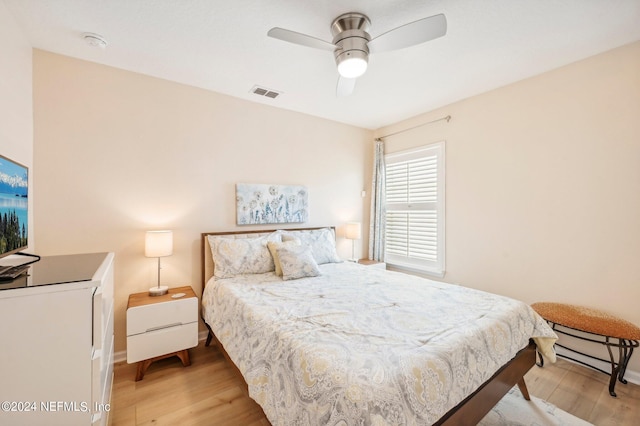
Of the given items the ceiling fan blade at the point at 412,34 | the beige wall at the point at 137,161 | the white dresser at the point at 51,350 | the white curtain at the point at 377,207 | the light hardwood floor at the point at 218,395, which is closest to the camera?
the white dresser at the point at 51,350

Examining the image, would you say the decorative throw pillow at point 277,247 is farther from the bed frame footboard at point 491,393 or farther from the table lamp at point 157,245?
the bed frame footboard at point 491,393

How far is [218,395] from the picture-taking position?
203cm

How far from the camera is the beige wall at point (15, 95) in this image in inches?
65.8

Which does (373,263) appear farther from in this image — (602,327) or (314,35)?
(314,35)

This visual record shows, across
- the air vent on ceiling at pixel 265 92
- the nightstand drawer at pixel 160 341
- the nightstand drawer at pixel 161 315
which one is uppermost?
the air vent on ceiling at pixel 265 92

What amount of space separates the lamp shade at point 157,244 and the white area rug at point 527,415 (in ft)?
8.76

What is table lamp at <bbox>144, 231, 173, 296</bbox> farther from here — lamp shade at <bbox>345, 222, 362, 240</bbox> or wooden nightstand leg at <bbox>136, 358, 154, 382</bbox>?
lamp shade at <bbox>345, 222, 362, 240</bbox>

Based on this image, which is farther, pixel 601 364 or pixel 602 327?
pixel 601 364

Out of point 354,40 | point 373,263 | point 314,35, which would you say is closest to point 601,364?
point 373,263

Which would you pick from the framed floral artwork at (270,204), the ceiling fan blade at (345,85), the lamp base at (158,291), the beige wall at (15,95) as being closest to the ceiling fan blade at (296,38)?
the ceiling fan blade at (345,85)

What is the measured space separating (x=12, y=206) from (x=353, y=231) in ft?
10.4

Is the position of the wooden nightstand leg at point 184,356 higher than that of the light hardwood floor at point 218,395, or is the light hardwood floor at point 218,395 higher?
the wooden nightstand leg at point 184,356

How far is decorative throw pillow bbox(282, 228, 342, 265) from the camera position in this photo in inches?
127

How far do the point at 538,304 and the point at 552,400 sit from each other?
31.1 inches
